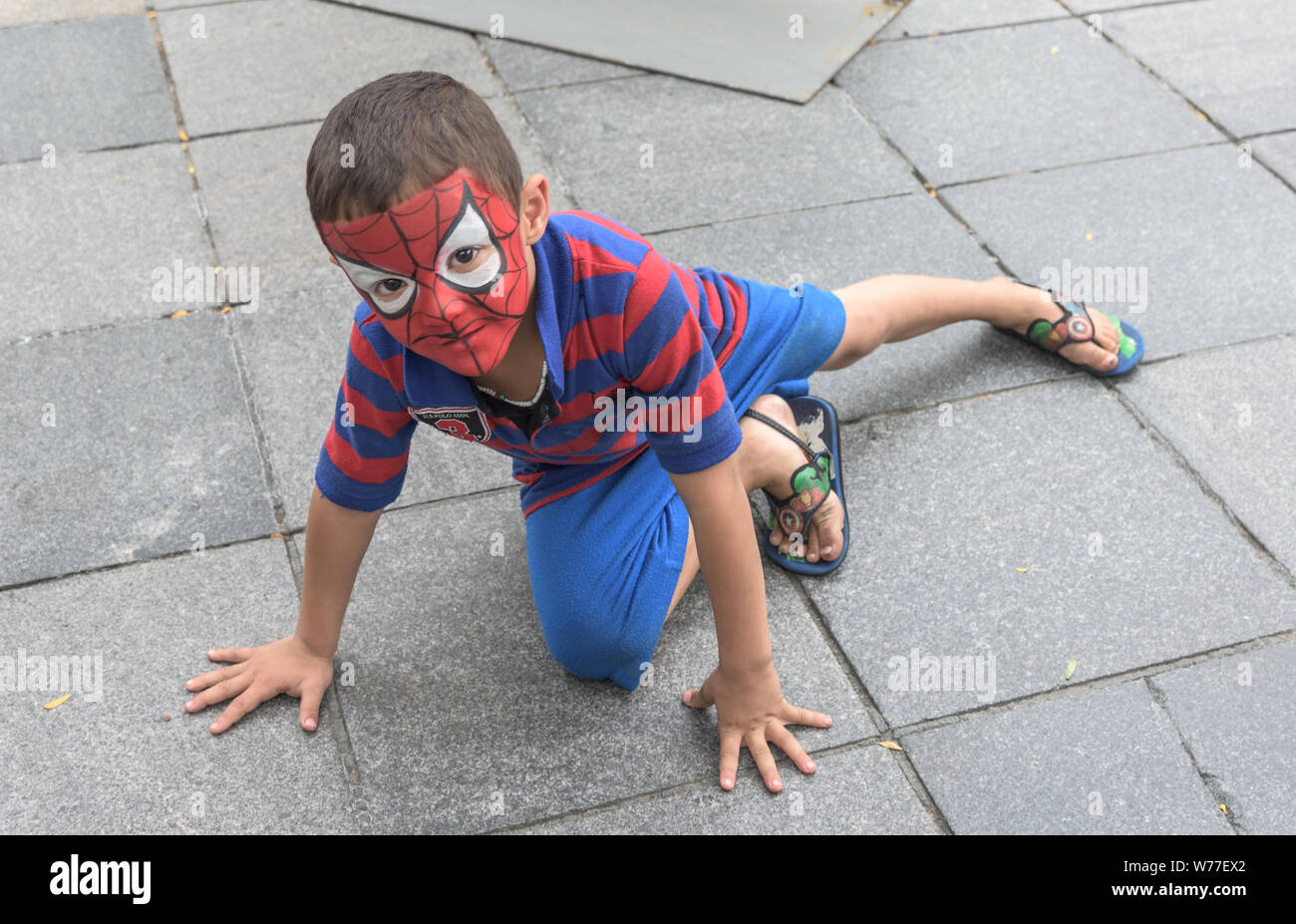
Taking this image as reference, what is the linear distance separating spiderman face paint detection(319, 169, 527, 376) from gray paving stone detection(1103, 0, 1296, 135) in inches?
133

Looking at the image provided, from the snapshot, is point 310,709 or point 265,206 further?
point 265,206

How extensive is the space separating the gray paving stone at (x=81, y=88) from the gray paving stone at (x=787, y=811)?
320 centimetres

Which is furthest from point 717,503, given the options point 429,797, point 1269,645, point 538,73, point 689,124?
point 538,73

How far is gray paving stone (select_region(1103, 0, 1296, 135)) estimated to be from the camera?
14.4 feet

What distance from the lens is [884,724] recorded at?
8.10 ft

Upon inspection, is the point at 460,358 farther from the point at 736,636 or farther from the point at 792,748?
the point at 792,748

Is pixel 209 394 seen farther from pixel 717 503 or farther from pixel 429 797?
pixel 717 503

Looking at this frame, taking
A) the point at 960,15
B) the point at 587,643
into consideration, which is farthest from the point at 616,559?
the point at 960,15

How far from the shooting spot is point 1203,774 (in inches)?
92.4

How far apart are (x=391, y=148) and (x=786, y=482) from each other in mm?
1314
